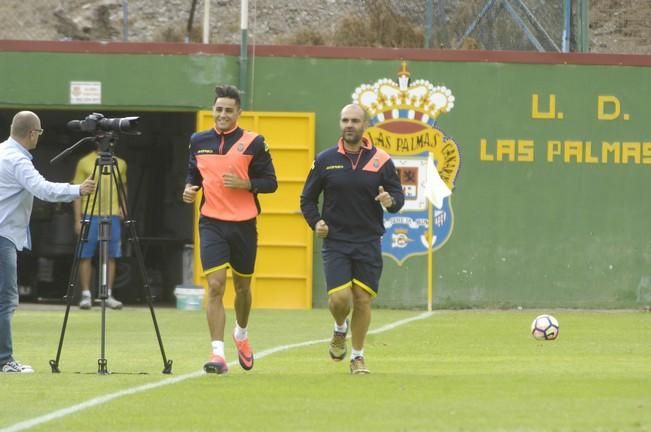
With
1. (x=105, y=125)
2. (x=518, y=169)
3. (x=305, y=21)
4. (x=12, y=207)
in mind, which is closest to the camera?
(x=105, y=125)

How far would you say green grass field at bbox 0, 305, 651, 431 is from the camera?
31.0ft

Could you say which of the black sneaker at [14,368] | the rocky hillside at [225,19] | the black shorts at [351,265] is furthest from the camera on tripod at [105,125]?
the rocky hillside at [225,19]

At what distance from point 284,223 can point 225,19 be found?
12.4 metres

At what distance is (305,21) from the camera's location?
31.6 m

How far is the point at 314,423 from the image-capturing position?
9.34 m

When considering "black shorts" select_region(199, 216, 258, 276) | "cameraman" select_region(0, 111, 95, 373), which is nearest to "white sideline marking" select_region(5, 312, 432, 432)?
"black shorts" select_region(199, 216, 258, 276)

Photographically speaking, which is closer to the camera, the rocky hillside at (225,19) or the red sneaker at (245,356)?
the red sneaker at (245,356)

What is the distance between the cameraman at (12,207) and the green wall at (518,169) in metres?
10.2

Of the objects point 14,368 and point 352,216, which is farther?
point 14,368

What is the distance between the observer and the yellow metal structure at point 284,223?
23.2 meters

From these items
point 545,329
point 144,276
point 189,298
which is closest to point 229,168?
point 144,276

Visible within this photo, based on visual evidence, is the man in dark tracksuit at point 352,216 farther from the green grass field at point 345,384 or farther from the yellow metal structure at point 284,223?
the yellow metal structure at point 284,223

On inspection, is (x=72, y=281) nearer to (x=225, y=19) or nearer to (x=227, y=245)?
(x=227, y=245)

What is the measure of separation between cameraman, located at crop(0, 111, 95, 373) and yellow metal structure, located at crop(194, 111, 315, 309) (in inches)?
397
